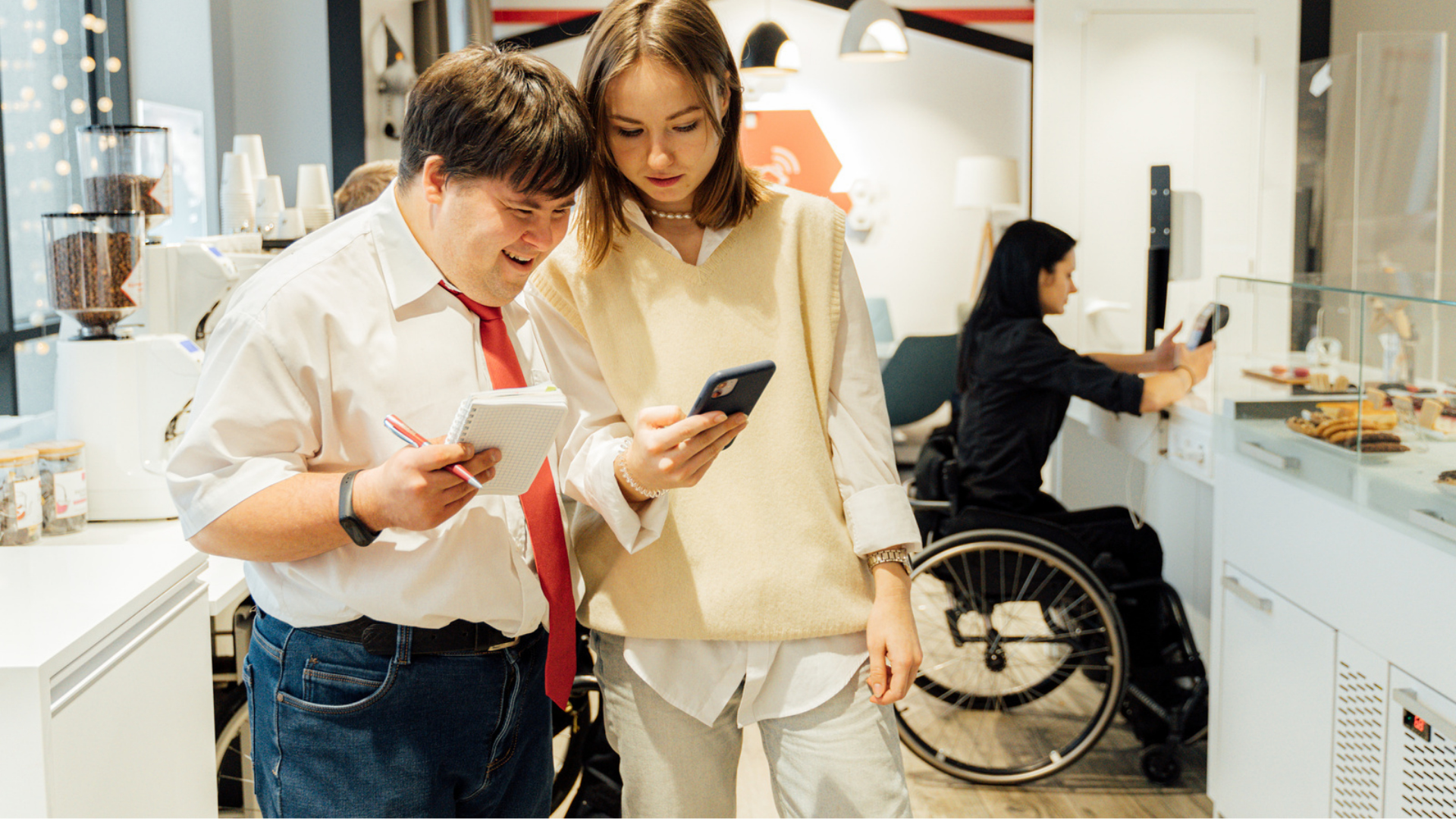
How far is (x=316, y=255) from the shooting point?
3.76 feet

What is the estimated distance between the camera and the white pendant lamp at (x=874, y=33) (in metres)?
5.38

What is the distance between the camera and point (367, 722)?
1.19 meters

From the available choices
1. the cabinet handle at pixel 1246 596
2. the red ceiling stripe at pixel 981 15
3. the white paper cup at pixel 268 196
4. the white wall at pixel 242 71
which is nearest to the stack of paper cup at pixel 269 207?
the white paper cup at pixel 268 196

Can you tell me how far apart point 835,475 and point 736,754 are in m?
0.37

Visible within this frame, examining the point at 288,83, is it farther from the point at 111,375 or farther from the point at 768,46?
the point at 111,375

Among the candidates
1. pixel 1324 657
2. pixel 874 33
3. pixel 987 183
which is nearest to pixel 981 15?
pixel 987 183

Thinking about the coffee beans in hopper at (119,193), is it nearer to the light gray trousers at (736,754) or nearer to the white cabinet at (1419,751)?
the light gray trousers at (736,754)

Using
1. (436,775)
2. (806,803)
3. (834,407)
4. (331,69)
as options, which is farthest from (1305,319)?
(331,69)

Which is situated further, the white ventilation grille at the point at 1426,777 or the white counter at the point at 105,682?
the white ventilation grille at the point at 1426,777

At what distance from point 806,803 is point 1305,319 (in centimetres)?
157

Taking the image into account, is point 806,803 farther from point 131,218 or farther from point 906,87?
point 906,87

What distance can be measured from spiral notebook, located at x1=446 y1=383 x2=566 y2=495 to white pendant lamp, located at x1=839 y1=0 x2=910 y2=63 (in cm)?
471

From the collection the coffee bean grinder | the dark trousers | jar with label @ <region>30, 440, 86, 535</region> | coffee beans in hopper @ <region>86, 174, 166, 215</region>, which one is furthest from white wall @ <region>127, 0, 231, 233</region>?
the dark trousers

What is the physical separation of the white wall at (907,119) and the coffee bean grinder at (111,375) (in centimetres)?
628
